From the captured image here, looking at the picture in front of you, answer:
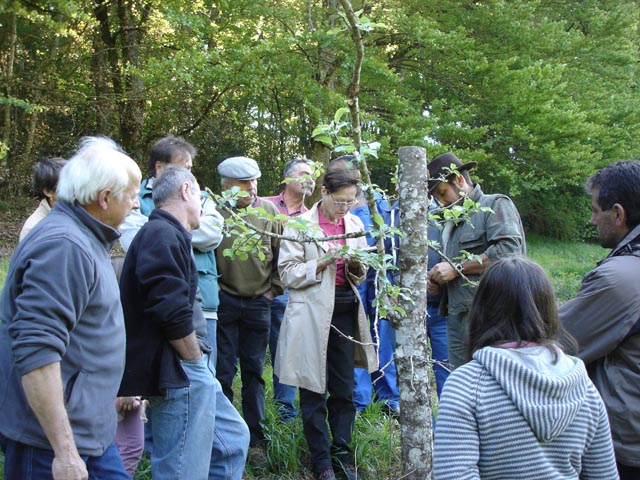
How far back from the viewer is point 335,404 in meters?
4.14

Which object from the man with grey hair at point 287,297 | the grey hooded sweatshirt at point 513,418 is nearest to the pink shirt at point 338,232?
the man with grey hair at point 287,297

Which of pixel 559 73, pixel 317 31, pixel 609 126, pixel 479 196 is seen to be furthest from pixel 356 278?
pixel 609 126

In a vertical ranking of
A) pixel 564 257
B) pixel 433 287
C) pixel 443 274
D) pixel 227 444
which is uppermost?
pixel 443 274

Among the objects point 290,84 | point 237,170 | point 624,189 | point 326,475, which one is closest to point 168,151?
point 237,170

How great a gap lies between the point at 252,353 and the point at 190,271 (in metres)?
1.80

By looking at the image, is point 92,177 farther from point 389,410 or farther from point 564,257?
point 564,257

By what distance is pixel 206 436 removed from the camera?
286 cm

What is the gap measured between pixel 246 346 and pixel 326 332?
926mm

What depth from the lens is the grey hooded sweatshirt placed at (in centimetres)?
181

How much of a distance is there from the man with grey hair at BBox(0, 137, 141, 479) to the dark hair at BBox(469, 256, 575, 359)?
133cm

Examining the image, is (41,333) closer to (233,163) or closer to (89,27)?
(233,163)

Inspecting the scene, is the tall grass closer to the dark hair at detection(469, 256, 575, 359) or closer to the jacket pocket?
the jacket pocket

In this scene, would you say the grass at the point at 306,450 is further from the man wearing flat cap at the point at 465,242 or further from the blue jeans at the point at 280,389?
the man wearing flat cap at the point at 465,242

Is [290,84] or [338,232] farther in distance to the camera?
[290,84]
